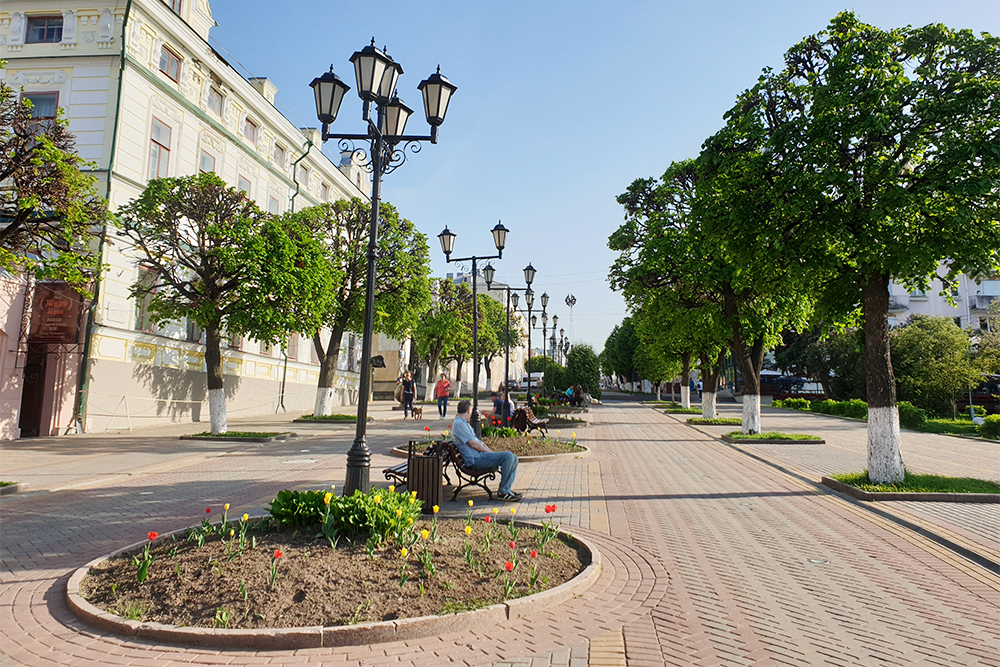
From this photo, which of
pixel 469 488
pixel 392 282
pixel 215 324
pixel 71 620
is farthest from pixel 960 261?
pixel 392 282

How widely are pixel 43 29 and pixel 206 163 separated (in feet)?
19.9

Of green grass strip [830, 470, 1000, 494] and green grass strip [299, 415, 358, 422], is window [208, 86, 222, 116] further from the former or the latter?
green grass strip [830, 470, 1000, 494]

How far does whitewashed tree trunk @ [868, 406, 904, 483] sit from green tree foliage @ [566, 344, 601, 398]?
27.3 metres

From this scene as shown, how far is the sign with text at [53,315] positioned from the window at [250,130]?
12.5 m

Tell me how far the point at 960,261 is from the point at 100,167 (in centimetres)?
2133

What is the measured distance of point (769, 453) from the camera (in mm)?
15008

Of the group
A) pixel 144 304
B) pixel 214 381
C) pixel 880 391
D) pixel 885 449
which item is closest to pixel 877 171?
pixel 880 391

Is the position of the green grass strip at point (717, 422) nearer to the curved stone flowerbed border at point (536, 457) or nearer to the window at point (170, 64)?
the curved stone flowerbed border at point (536, 457)

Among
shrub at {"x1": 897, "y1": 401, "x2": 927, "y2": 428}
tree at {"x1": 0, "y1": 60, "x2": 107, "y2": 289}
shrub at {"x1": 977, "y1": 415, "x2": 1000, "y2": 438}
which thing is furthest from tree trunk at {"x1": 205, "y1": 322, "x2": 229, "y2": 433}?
shrub at {"x1": 897, "y1": 401, "x2": 927, "y2": 428}

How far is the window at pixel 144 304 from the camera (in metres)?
19.0

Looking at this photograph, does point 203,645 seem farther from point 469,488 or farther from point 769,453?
point 769,453

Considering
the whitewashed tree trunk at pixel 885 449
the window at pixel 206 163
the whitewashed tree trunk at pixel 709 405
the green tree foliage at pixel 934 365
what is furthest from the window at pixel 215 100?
the green tree foliage at pixel 934 365

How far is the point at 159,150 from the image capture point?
2036cm

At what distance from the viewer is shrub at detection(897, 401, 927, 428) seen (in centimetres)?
2498
